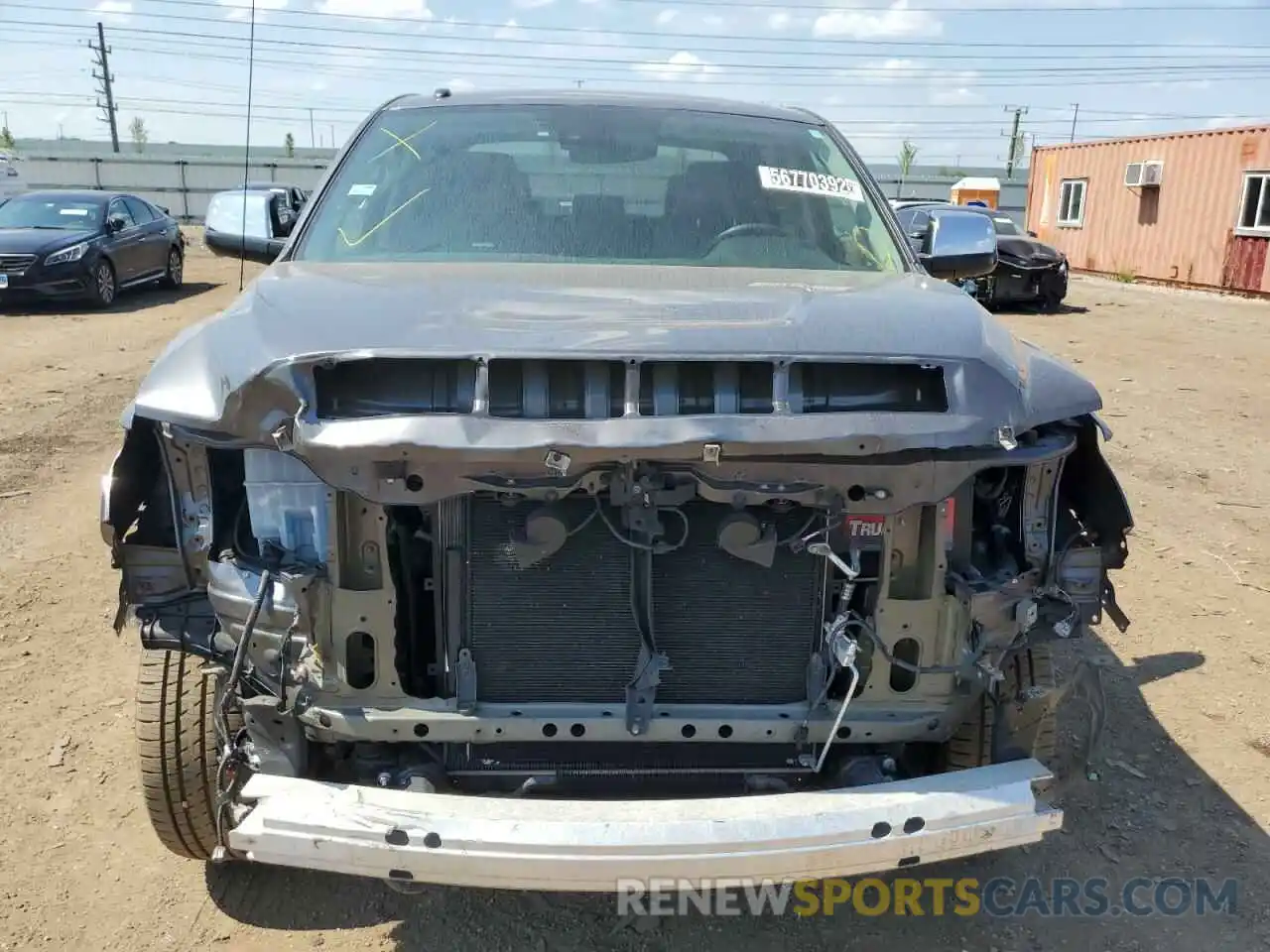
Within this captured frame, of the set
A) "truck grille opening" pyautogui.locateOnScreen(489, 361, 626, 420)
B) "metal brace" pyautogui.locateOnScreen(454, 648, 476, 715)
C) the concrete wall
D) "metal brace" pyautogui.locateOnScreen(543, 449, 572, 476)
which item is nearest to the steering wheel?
"truck grille opening" pyautogui.locateOnScreen(489, 361, 626, 420)

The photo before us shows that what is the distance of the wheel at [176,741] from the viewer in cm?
254

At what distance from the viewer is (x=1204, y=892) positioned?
9.15 ft

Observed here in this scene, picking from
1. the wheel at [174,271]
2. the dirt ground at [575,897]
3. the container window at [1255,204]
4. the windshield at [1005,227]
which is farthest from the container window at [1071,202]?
the dirt ground at [575,897]

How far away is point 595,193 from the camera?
3.17 metres

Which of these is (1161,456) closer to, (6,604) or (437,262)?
(437,262)

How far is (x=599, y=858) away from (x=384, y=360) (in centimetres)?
105

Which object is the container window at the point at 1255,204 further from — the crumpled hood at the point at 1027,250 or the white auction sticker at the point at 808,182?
the white auction sticker at the point at 808,182

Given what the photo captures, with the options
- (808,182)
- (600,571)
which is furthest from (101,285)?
(600,571)

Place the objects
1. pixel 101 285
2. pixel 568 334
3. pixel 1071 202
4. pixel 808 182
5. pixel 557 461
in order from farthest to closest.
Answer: pixel 1071 202 → pixel 101 285 → pixel 808 182 → pixel 568 334 → pixel 557 461

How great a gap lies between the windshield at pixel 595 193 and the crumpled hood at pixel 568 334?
1.60 ft

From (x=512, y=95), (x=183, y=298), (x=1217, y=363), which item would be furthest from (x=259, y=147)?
(x=512, y=95)

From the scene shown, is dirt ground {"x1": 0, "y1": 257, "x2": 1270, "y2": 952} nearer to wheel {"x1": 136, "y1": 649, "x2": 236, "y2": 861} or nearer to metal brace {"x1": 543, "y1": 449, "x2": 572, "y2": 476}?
wheel {"x1": 136, "y1": 649, "x2": 236, "y2": 861}

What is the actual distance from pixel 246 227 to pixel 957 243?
2440 mm

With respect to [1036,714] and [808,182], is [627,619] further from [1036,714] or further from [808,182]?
[808,182]
